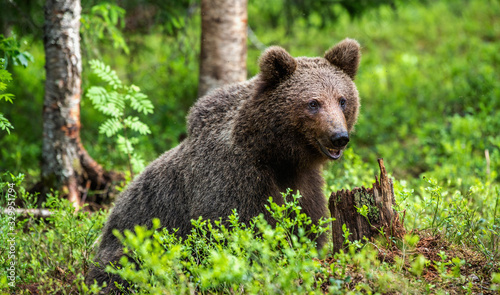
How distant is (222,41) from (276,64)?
261cm

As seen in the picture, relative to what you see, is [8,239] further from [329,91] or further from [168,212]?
[329,91]

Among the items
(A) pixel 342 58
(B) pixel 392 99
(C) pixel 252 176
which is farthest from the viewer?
(B) pixel 392 99

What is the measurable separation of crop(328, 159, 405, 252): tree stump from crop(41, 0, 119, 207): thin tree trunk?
3.56 meters

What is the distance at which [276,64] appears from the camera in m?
4.34

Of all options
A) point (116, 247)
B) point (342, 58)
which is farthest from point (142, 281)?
point (342, 58)

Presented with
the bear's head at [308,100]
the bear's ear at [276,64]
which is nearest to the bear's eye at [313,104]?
the bear's head at [308,100]

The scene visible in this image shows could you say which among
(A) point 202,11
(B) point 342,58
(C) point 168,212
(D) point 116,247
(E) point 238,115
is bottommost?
(D) point 116,247

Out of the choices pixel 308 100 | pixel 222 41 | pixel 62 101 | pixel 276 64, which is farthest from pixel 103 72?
pixel 308 100

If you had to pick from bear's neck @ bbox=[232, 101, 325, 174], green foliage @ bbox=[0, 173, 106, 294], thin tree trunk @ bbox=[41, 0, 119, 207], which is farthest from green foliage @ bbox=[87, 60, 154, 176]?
bear's neck @ bbox=[232, 101, 325, 174]

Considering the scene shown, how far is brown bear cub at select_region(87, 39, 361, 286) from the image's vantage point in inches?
165

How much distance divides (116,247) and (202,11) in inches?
145

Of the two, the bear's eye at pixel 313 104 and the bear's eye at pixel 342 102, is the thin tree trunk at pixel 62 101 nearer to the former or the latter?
the bear's eye at pixel 313 104

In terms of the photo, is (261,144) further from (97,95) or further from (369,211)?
(97,95)

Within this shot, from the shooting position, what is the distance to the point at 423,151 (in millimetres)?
8484
